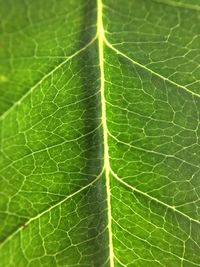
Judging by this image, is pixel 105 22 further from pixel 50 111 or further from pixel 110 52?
pixel 50 111

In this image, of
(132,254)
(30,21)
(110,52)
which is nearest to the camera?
(30,21)

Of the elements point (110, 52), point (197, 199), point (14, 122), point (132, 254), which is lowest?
point (132, 254)

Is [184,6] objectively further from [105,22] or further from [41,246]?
[41,246]

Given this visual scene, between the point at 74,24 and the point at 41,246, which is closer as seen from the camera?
the point at 74,24

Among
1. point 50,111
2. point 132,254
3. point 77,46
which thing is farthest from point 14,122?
point 132,254

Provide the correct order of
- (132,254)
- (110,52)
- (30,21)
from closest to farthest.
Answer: (30,21), (110,52), (132,254)

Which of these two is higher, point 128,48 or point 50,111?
point 128,48
